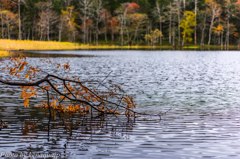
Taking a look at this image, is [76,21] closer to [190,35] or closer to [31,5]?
[31,5]

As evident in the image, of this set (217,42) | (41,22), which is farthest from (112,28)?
(217,42)

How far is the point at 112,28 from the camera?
4628 inches

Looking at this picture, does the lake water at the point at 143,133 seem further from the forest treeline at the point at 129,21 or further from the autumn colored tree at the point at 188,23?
the autumn colored tree at the point at 188,23

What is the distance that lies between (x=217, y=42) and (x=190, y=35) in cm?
1476

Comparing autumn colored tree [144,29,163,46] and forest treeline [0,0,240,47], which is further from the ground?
forest treeline [0,0,240,47]

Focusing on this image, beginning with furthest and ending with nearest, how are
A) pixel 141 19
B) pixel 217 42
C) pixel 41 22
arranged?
pixel 217 42
pixel 141 19
pixel 41 22

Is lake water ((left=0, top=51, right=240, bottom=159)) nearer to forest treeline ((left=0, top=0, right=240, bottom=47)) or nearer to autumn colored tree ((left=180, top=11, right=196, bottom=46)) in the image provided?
forest treeline ((left=0, top=0, right=240, bottom=47))

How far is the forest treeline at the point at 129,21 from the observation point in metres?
111

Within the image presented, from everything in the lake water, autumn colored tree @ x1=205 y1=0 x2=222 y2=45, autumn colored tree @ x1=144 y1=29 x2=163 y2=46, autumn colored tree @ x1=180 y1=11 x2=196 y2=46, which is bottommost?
the lake water

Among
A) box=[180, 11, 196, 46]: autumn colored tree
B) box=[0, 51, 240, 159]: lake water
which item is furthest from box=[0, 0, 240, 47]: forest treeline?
box=[0, 51, 240, 159]: lake water

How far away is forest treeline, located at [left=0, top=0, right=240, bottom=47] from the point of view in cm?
11069

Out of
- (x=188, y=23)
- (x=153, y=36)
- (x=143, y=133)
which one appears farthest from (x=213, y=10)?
(x=143, y=133)

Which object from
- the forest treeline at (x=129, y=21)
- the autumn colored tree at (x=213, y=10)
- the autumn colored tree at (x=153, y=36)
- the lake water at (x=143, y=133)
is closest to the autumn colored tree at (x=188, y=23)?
the forest treeline at (x=129, y=21)

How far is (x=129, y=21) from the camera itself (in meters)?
115
